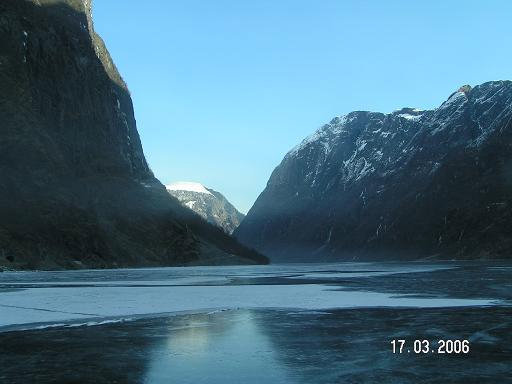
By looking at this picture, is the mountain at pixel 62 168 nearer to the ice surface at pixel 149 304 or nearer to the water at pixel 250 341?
the ice surface at pixel 149 304

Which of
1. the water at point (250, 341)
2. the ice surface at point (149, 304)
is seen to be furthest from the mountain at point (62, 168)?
the water at point (250, 341)

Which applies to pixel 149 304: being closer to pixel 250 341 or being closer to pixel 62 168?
pixel 250 341

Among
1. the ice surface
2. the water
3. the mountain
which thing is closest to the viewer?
the water

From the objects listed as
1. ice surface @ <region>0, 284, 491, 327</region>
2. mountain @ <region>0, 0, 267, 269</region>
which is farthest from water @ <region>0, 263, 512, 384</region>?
mountain @ <region>0, 0, 267, 269</region>

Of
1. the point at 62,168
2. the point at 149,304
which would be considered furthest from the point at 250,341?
the point at 62,168

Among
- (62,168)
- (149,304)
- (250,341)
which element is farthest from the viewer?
(62,168)

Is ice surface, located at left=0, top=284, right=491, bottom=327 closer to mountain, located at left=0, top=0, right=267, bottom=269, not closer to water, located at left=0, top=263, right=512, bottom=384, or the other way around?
water, located at left=0, top=263, right=512, bottom=384

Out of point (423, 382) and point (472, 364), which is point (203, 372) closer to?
point (423, 382)

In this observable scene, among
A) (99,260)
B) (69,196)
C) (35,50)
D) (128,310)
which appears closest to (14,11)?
(35,50)
